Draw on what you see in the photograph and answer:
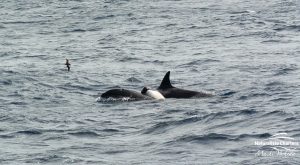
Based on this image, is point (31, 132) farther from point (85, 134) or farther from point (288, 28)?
point (288, 28)

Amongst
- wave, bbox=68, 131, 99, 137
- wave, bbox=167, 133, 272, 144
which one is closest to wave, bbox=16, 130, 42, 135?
wave, bbox=68, 131, 99, 137

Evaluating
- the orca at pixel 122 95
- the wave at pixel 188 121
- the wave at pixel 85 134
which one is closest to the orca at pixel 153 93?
the orca at pixel 122 95

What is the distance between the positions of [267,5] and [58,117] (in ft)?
124

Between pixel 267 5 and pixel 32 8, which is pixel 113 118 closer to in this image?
pixel 267 5

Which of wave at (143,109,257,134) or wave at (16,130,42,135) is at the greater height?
wave at (16,130,42,135)

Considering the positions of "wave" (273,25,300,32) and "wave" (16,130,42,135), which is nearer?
"wave" (16,130,42,135)

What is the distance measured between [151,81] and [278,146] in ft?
44.3

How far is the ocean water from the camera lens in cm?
2038

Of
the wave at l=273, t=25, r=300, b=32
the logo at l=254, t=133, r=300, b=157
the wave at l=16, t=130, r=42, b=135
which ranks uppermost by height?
the logo at l=254, t=133, r=300, b=157

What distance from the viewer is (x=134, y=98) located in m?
28.0

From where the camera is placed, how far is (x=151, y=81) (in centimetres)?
3253

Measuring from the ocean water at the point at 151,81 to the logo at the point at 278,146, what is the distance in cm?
7

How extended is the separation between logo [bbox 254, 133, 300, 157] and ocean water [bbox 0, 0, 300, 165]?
2.9 inches

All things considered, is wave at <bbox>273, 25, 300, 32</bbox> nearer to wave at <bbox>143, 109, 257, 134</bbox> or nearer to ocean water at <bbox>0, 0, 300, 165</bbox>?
ocean water at <bbox>0, 0, 300, 165</bbox>
